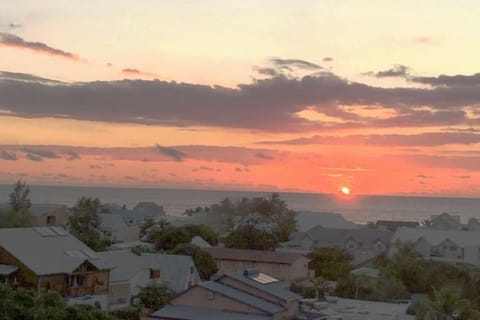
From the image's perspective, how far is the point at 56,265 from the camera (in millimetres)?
37906

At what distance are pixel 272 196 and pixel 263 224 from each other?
1325 cm

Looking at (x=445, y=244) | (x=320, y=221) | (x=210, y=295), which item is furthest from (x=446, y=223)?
(x=210, y=295)

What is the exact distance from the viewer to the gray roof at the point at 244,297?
3296 centimetres

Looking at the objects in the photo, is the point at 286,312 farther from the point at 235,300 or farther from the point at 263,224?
the point at 263,224

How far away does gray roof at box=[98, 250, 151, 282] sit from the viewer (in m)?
40.6

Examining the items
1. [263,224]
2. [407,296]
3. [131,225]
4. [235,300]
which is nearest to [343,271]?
[407,296]

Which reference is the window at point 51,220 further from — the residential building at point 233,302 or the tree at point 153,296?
the residential building at point 233,302

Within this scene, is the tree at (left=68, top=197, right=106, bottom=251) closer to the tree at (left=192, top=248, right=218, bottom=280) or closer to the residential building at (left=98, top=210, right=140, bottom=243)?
the residential building at (left=98, top=210, right=140, bottom=243)

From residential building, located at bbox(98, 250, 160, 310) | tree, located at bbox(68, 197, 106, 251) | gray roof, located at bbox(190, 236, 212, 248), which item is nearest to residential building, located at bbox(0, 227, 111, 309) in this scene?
residential building, located at bbox(98, 250, 160, 310)

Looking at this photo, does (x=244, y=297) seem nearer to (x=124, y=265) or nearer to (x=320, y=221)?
(x=124, y=265)

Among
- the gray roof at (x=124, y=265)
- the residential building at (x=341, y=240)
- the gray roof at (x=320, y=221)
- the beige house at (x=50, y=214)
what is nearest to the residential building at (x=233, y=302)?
the gray roof at (x=124, y=265)

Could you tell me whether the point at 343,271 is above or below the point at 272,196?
below

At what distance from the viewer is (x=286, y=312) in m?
33.8

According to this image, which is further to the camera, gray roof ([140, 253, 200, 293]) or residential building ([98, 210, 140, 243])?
residential building ([98, 210, 140, 243])
